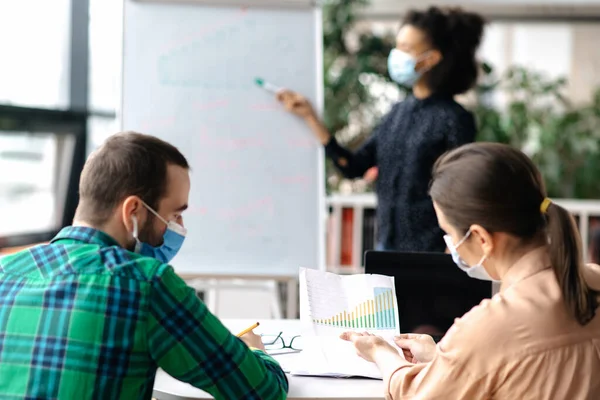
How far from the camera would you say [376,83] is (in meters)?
4.14

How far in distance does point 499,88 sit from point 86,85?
2.63 m

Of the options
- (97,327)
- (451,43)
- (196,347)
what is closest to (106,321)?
(97,327)

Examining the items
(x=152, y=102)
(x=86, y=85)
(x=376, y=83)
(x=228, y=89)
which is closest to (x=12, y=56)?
(x=86, y=85)

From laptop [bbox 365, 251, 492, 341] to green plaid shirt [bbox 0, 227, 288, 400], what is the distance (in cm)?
74

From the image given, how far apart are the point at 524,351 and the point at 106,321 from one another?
67cm

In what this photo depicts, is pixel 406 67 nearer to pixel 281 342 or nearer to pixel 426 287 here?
pixel 426 287

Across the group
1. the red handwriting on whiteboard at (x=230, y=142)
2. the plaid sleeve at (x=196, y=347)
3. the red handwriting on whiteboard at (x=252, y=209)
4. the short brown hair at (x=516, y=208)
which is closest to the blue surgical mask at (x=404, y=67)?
the red handwriting on whiteboard at (x=230, y=142)

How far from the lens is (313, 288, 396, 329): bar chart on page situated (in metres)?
1.69

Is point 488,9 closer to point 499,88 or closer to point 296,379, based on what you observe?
point 499,88

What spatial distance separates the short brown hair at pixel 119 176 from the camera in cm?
128

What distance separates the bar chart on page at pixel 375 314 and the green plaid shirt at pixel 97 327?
1.71 ft

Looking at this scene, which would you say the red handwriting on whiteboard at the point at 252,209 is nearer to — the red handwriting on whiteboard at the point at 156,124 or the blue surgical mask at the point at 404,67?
the red handwriting on whiteboard at the point at 156,124

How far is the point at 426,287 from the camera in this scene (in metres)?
1.87

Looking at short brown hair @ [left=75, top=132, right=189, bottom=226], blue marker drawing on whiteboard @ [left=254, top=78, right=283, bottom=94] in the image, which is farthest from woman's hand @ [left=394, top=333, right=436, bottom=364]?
blue marker drawing on whiteboard @ [left=254, top=78, right=283, bottom=94]
